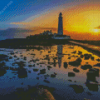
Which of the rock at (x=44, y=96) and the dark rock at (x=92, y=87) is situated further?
the dark rock at (x=92, y=87)

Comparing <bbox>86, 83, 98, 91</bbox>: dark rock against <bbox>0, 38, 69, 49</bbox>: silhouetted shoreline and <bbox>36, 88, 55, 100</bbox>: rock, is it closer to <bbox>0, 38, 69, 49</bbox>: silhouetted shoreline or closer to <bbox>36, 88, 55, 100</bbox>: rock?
<bbox>36, 88, 55, 100</bbox>: rock

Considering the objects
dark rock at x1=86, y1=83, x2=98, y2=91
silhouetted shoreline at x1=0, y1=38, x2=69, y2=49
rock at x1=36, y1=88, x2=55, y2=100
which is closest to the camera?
rock at x1=36, y1=88, x2=55, y2=100

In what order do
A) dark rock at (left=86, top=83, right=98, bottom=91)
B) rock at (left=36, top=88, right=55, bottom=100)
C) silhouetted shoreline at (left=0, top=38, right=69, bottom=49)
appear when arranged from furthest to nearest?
silhouetted shoreline at (left=0, top=38, right=69, bottom=49) < dark rock at (left=86, top=83, right=98, bottom=91) < rock at (left=36, top=88, right=55, bottom=100)

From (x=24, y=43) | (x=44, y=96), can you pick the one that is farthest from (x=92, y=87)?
(x=24, y=43)

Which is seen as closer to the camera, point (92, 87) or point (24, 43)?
point (92, 87)

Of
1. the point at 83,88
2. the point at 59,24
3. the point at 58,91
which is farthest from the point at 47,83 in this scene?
the point at 59,24

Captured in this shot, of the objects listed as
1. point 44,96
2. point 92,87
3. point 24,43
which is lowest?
point 92,87

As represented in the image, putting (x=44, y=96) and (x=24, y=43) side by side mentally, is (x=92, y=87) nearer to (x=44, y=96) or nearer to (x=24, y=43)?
(x=44, y=96)

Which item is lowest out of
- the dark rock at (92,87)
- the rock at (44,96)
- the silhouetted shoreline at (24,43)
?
the dark rock at (92,87)

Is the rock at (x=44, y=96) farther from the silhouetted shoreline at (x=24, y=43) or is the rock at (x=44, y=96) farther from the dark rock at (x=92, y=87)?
the silhouetted shoreline at (x=24, y=43)

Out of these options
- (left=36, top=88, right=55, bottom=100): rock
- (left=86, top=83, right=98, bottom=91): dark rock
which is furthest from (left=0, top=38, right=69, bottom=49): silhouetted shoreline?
(left=36, top=88, right=55, bottom=100): rock

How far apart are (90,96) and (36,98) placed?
86.1 inches

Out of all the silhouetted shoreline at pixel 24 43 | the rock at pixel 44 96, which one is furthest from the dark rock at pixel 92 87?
the silhouetted shoreline at pixel 24 43

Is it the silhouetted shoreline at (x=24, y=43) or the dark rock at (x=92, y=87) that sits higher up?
the silhouetted shoreline at (x=24, y=43)
